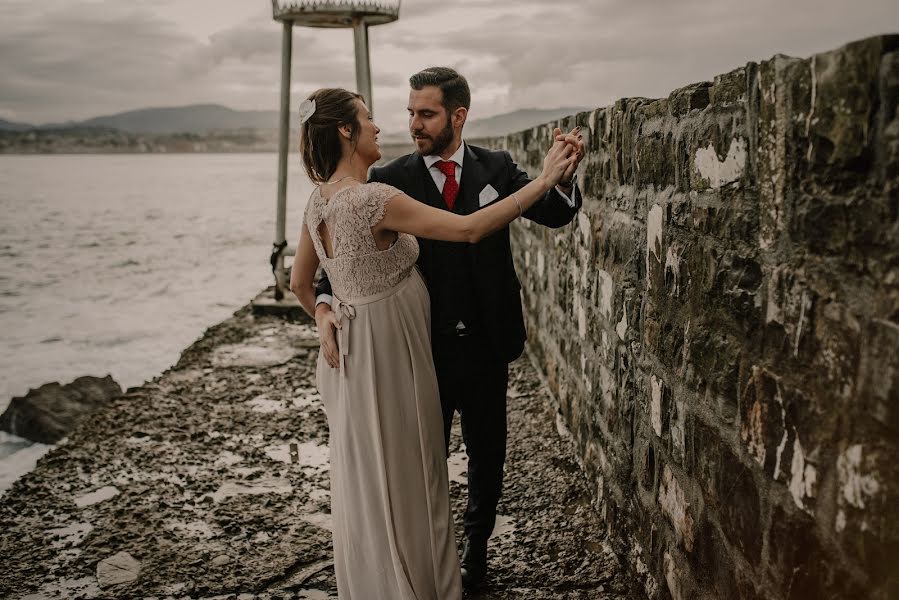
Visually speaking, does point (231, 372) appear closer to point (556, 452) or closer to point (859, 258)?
point (556, 452)

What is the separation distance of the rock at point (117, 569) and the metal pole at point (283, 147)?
4998 mm

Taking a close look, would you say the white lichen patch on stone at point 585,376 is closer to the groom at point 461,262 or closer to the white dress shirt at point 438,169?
the groom at point 461,262

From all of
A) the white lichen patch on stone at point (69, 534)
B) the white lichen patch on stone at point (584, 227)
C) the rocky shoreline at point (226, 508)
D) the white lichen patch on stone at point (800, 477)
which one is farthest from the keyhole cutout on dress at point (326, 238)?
the white lichen patch on stone at point (69, 534)

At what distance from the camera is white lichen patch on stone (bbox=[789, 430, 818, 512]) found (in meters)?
1.67

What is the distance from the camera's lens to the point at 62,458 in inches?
189

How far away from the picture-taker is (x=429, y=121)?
10.2 feet

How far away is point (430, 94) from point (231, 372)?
4.24 m

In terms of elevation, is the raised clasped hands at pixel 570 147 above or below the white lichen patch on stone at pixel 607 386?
above

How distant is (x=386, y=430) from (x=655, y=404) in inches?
39.6

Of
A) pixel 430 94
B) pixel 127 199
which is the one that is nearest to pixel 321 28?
pixel 430 94

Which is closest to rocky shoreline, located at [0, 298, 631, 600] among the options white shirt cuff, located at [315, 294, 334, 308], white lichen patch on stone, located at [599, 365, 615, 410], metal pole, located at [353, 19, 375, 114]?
white lichen patch on stone, located at [599, 365, 615, 410]

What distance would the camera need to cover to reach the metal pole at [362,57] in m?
7.98

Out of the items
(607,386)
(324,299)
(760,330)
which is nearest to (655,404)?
(607,386)

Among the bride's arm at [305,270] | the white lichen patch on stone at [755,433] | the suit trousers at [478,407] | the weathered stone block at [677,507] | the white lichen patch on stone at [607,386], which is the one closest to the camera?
the white lichen patch on stone at [755,433]
